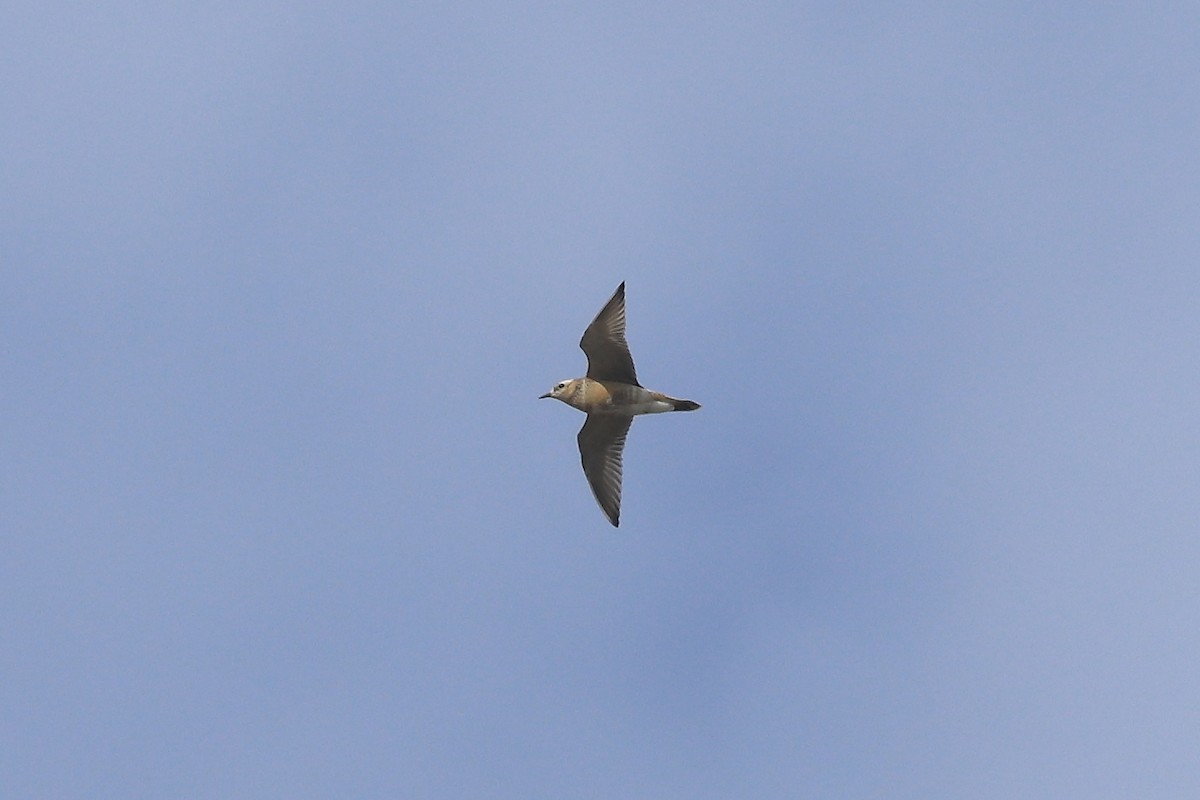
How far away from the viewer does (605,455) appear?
1756 inches

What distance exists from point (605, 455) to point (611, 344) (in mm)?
3703

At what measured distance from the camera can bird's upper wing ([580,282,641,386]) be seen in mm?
42000

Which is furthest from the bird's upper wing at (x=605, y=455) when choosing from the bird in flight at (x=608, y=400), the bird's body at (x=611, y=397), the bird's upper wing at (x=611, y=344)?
the bird's upper wing at (x=611, y=344)

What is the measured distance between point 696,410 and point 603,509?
3.62 m

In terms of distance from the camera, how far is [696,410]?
143ft

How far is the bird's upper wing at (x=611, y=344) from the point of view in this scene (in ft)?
138

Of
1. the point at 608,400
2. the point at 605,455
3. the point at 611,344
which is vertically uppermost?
the point at 611,344

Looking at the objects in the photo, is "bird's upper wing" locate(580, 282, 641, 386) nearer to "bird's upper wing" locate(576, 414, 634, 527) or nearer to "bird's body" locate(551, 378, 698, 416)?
"bird's body" locate(551, 378, 698, 416)

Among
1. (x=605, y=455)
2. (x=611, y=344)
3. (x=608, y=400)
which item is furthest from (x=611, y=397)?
(x=605, y=455)

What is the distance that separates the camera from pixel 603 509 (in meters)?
44.5

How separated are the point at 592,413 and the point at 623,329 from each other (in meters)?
2.75

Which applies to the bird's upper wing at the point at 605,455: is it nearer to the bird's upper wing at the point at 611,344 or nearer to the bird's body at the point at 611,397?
the bird's body at the point at 611,397

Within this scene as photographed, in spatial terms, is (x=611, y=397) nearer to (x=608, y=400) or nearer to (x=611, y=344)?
(x=608, y=400)

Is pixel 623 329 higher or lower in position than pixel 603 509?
higher
